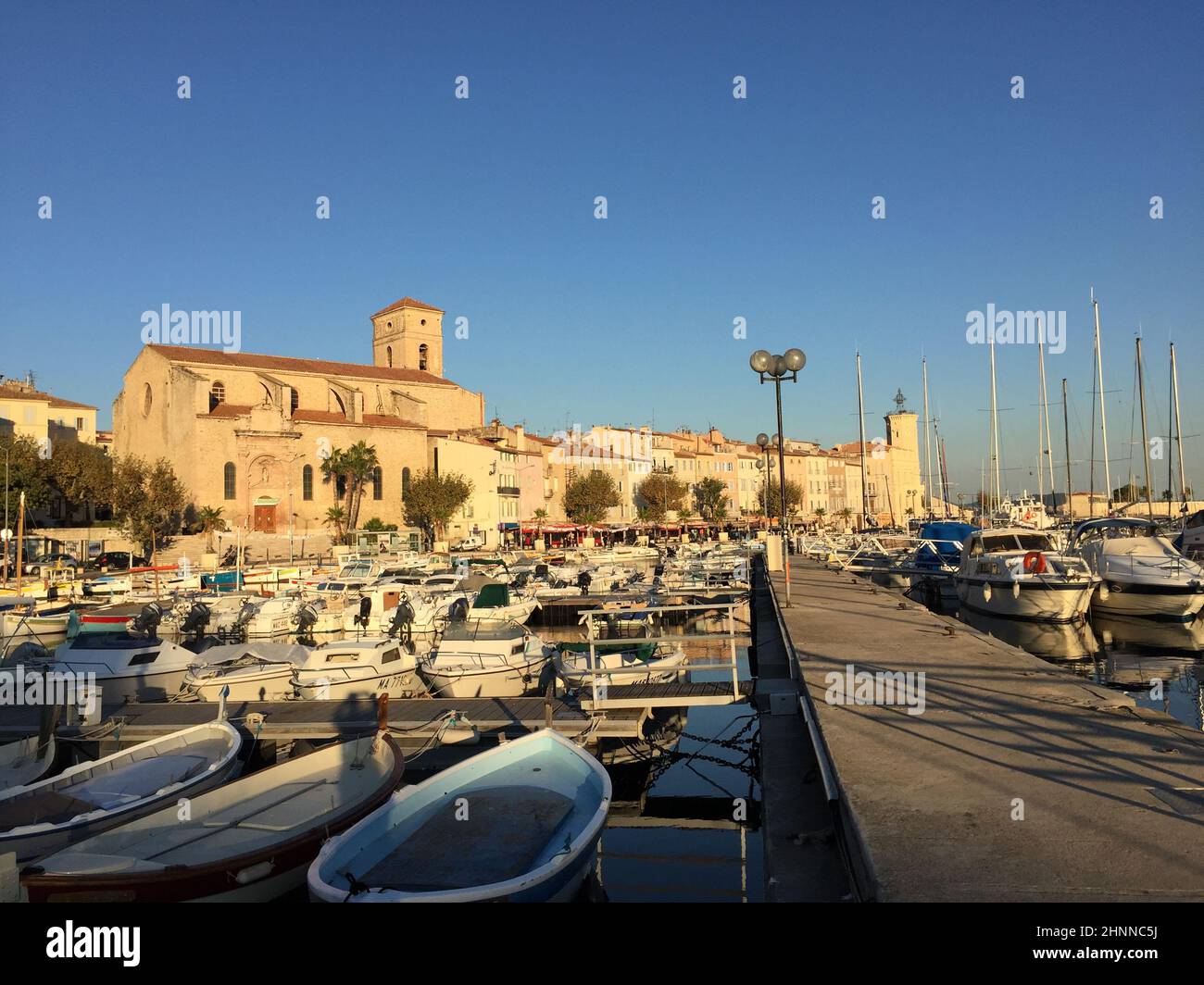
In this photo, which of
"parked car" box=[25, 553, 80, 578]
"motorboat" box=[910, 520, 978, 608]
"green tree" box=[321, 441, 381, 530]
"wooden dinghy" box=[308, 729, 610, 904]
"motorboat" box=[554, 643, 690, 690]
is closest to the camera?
"wooden dinghy" box=[308, 729, 610, 904]

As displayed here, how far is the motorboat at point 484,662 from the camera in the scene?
19.2 meters

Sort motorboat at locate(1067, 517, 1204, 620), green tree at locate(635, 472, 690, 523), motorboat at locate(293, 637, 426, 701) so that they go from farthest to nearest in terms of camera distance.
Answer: green tree at locate(635, 472, 690, 523) < motorboat at locate(1067, 517, 1204, 620) < motorboat at locate(293, 637, 426, 701)

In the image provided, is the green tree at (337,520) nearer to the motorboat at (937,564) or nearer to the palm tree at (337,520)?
the palm tree at (337,520)

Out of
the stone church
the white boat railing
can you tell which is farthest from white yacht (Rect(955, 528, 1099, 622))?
the stone church

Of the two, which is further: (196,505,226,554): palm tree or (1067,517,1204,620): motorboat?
(196,505,226,554): palm tree

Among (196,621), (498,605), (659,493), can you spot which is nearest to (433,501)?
(659,493)

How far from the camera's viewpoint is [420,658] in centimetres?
2138

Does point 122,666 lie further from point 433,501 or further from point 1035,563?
point 433,501

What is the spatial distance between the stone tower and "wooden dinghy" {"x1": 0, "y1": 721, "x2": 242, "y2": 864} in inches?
3450

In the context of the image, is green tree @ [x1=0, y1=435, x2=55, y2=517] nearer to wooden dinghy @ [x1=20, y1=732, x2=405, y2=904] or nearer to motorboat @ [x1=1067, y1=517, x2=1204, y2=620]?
wooden dinghy @ [x1=20, y1=732, x2=405, y2=904]

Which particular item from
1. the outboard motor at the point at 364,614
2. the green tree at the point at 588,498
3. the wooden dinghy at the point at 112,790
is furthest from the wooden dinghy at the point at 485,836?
the green tree at the point at 588,498

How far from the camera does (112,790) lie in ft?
39.4

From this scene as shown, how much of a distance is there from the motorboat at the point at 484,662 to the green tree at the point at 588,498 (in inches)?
2450

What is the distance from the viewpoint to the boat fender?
29703mm
